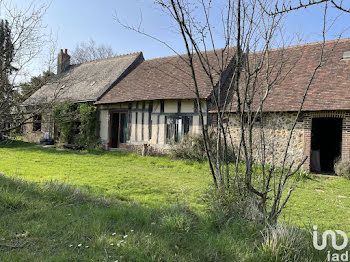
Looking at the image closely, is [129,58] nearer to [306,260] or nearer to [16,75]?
[16,75]

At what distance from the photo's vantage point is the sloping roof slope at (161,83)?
1183cm

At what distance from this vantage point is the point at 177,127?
39.2 ft

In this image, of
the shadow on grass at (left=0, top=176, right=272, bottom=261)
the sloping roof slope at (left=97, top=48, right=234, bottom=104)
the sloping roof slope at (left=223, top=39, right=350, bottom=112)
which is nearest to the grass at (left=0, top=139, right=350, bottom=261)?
the shadow on grass at (left=0, top=176, right=272, bottom=261)

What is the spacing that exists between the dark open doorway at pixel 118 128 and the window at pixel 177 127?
9.62 feet

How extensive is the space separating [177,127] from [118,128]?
4219 millimetres

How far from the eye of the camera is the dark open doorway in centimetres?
1416

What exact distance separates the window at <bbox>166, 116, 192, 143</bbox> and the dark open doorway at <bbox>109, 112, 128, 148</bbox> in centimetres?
293

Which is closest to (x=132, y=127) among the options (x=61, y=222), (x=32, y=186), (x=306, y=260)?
(x=32, y=186)

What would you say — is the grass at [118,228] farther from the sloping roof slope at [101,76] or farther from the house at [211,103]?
the sloping roof slope at [101,76]

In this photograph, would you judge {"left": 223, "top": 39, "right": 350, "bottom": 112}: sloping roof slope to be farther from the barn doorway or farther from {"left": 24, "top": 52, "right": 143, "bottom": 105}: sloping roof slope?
{"left": 24, "top": 52, "right": 143, "bottom": 105}: sloping roof slope

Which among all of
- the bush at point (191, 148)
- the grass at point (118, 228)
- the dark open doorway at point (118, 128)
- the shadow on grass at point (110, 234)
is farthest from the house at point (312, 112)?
the dark open doorway at point (118, 128)

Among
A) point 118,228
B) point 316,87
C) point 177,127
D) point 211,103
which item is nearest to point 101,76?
point 177,127

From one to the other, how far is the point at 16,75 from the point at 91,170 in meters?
4.52

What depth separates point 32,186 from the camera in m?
4.35
